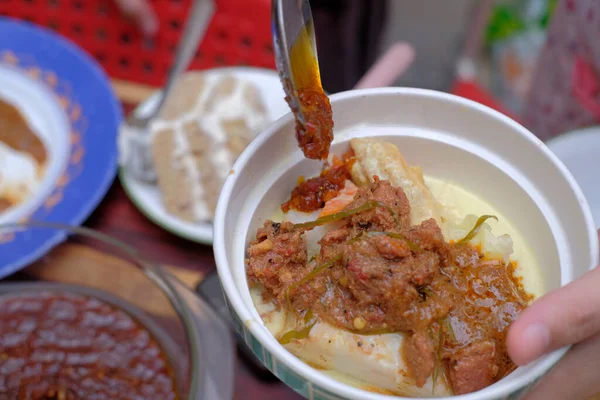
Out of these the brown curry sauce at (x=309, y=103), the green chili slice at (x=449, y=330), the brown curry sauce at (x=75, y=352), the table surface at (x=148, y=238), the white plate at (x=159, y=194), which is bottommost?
the brown curry sauce at (x=75, y=352)

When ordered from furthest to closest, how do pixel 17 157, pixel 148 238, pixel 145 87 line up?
pixel 145 87 → pixel 17 157 → pixel 148 238

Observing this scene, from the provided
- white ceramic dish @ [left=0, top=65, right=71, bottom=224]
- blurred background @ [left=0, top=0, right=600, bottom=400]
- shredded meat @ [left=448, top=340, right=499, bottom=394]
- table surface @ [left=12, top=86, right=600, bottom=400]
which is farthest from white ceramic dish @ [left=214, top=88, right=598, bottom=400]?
white ceramic dish @ [left=0, top=65, right=71, bottom=224]

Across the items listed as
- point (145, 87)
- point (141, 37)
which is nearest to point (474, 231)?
point (145, 87)

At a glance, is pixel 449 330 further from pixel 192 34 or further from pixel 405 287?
pixel 192 34

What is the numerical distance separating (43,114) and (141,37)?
33 centimetres

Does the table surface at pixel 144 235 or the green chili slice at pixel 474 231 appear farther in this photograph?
the table surface at pixel 144 235

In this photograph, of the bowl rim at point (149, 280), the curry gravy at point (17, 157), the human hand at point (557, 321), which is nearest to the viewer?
the human hand at point (557, 321)

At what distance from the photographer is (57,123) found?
1.34 meters

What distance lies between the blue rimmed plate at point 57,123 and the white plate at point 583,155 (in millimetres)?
909

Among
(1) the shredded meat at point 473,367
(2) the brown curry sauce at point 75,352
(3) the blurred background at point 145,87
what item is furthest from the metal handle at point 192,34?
(1) the shredded meat at point 473,367

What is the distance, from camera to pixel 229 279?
51 centimetres

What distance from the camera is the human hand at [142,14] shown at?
1.32 metres

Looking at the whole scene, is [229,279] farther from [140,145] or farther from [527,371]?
[140,145]

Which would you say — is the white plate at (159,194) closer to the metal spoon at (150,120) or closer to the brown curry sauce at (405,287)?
the metal spoon at (150,120)
